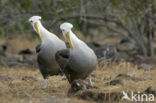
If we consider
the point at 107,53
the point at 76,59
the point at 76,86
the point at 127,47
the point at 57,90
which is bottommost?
the point at 127,47

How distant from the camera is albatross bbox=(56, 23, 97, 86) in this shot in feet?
16.1

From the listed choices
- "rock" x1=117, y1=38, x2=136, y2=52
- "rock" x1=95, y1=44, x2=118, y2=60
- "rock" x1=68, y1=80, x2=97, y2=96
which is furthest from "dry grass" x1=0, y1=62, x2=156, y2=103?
"rock" x1=117, y1=38, x2=136, y2=52

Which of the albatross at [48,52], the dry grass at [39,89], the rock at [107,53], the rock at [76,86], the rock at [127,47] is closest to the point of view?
the dry grass at [39,89]

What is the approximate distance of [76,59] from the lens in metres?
4.92

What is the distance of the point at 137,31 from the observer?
1057 cm

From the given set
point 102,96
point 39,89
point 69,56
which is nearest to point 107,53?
point 39,89

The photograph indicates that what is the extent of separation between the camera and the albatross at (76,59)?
4906 millimetres

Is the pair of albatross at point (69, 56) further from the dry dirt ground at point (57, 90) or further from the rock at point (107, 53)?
the rock at point (107, 53)

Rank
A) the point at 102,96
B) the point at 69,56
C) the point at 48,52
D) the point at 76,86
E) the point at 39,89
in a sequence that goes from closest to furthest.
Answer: the point at 102,96 → the point at 76,86 → the point at 69,56 → the point at 39,89 → the point at 48,52

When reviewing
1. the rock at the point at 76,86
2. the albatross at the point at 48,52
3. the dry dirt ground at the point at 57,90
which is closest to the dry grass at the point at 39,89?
the dry dirt ground at the point at 57,90

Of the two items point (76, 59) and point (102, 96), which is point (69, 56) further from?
point (102, 96)

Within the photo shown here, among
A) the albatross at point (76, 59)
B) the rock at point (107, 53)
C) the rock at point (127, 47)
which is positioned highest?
the albatross at point (76, 59)

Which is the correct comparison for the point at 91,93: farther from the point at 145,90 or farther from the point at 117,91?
the point at 145,90

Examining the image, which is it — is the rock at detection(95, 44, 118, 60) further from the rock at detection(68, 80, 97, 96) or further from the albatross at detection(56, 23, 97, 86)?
the rock at detection(68, 80, 97, 96)
